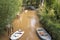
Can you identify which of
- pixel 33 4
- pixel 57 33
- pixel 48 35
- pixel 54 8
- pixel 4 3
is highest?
pixel 4 3

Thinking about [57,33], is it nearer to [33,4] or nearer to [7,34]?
[7,34]

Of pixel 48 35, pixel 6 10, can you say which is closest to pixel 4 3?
pixel 6 10

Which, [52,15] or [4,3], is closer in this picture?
[4,3]

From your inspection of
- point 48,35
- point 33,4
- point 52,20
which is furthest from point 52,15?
point 33,4

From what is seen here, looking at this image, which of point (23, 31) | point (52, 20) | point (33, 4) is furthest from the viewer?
point (33, 4)

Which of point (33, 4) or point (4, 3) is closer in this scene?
point (4, 3)

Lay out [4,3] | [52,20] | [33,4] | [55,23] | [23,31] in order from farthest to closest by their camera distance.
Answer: [33,4] < [23,31] < [52,20] < [55,23] < [4,3]

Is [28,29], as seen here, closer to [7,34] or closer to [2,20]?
[7,34]

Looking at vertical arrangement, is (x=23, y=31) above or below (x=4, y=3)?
below

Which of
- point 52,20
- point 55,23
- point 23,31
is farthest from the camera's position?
point 23,31
